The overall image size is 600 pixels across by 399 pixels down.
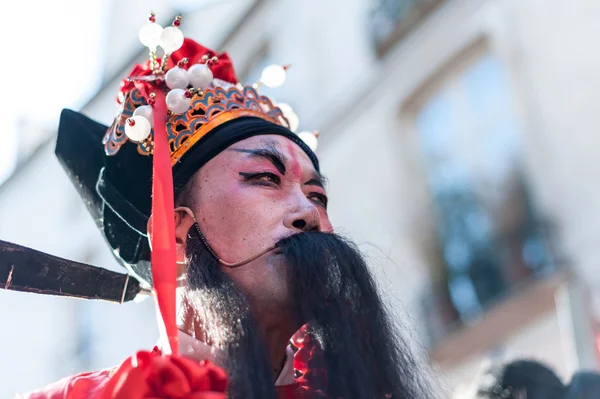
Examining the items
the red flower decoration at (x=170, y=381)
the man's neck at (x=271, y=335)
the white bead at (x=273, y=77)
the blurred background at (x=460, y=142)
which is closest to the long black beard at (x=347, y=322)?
the man's neck at (x=271, y=335)

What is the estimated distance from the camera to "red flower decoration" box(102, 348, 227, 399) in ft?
5.60

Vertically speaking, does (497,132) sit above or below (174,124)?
above

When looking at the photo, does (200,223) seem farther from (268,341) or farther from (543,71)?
(543,71)

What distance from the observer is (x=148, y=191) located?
2693 millimetres

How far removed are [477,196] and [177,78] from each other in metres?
Answer: 5.90

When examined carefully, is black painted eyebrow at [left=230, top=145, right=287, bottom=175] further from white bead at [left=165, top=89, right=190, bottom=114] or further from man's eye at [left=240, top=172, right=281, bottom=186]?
white bead at [left=165, top=89, right=190, bottom=114]

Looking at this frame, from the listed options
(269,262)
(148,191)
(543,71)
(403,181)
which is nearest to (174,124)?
(148,191)

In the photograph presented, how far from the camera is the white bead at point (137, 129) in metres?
2.60

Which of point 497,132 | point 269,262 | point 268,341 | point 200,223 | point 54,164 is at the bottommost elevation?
point 268,341

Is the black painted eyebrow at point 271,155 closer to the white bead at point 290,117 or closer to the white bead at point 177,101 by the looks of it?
the white bead at point 177,101

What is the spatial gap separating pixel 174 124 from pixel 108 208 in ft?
0.98

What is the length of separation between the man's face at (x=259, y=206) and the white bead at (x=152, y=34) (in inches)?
14.2

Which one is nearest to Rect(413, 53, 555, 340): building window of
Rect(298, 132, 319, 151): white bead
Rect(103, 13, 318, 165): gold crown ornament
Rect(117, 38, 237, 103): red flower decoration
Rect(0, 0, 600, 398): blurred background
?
Rect(0, 0, 600, 398): blurred background

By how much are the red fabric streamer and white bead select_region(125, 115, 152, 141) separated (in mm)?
92
